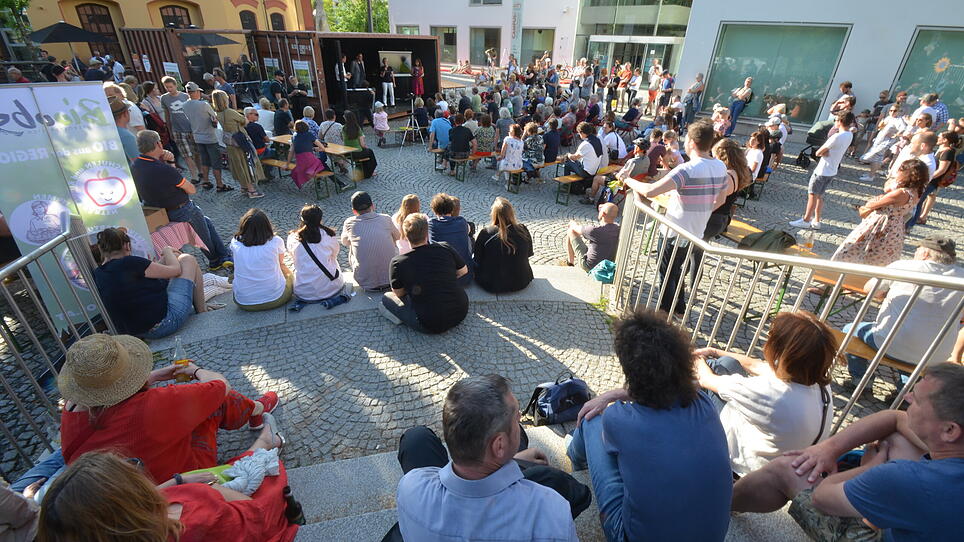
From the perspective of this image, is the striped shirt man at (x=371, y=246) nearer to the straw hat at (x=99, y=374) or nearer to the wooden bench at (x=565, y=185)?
the straw hat at (x=99, y=374)

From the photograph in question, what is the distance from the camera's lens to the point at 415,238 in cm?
401

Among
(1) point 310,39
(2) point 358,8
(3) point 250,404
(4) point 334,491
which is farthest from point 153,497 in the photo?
(2) point 358,8

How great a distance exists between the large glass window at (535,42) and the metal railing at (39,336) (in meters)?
31.5

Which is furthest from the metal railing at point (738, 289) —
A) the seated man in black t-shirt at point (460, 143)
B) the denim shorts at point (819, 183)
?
the seated man in black t-shirt at point (460, 143)

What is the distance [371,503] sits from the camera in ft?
8.19

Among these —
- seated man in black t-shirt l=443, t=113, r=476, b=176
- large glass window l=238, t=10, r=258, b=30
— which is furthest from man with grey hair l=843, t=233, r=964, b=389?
large glass window l=238, t=10, r=258, b=30

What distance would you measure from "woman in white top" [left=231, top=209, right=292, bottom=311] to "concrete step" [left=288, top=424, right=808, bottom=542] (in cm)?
232

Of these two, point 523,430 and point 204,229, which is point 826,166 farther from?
point 204,229

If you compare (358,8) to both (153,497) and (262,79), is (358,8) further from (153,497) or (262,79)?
(153,497)

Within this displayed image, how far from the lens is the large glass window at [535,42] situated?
30766 mm

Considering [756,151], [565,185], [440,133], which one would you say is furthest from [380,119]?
[756,151]

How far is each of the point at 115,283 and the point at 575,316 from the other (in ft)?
13.5

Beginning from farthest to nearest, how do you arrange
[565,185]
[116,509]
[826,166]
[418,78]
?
[418,78] < [565,185] < [826,166] < [116,509]

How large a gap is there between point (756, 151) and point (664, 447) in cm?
753
